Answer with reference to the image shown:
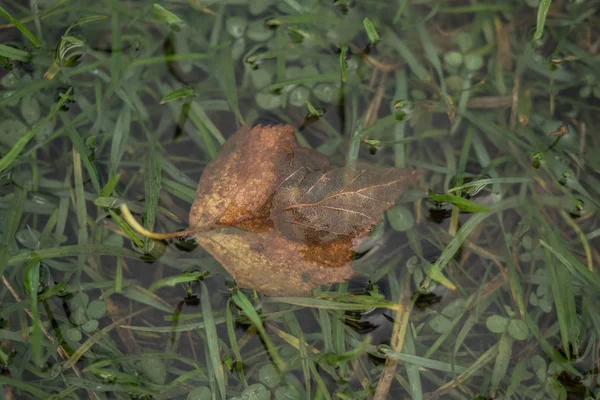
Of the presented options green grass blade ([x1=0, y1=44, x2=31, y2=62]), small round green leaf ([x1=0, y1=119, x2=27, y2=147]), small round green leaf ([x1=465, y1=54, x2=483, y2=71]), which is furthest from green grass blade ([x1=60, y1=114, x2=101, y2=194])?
small round green leaf ([x1=465, y1=54, x2=483, y2=71])

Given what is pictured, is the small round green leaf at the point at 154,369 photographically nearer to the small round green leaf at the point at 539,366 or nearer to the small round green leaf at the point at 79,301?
the small round green leaf at the point at 79,301

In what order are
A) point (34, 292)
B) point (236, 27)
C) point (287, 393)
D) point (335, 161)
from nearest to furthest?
point (34, 292) < point (287, 393) < point (335, 161) < point (236, 27)

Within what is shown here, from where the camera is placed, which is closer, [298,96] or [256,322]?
[256,322]

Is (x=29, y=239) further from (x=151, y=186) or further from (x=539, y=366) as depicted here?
(x=539, y=366)

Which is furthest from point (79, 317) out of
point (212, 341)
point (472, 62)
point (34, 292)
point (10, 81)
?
point (472, 62)

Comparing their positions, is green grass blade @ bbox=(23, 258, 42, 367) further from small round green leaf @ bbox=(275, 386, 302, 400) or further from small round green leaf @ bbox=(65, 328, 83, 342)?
small round green leaf @ bbox=(275, 386, 302, 400)

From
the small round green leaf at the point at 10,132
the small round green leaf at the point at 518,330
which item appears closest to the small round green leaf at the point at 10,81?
the small round green leaf at the point at 10,132
